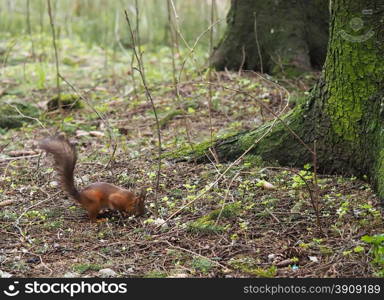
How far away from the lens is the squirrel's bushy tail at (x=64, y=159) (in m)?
3.98

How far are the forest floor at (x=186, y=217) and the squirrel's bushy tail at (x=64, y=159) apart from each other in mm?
198

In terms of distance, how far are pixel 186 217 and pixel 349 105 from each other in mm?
1265

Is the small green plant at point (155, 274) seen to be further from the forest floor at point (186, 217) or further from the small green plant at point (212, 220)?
the small green plant at point (212, 220)

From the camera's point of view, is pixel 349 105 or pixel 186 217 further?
pixel 349 105

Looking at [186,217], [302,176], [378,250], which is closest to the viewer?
[378,250]

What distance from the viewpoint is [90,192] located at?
402cm

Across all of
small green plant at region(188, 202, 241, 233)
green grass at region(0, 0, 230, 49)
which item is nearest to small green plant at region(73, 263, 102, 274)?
small green plant at region(188, 202, 241, 233)

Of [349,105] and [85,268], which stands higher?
[349,105]

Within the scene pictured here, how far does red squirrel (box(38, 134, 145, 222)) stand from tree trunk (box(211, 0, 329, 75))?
3.07 m

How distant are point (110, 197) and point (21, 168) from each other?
136cm

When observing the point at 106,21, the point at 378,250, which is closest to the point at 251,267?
the point at 378,250

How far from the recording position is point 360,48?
3.99 m

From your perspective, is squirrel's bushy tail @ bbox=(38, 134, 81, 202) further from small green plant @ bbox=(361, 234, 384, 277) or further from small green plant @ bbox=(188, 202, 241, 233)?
small green plant @ bbox=(361, 234, 384, 277)

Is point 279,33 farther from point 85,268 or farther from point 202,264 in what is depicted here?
point 85,268
